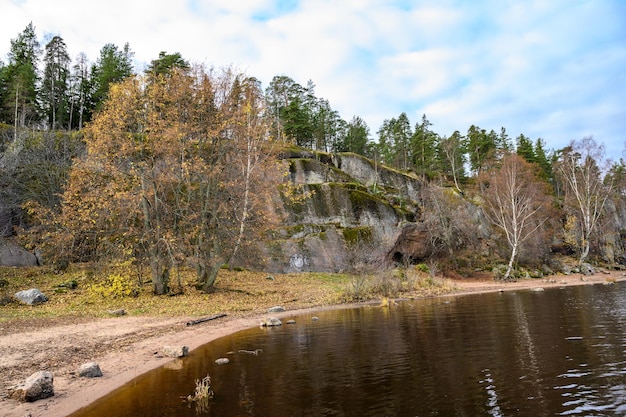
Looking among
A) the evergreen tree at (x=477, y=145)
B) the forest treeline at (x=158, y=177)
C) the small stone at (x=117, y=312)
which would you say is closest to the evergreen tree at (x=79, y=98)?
the forest treeline at (x=158, y=177)

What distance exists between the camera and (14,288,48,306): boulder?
802 inches

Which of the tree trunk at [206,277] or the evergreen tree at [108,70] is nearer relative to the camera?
the tree trunk at [206,277]

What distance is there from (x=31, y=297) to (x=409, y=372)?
20.2 metres

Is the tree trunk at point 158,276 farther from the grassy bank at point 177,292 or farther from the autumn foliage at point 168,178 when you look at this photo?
the grassy bank at point 177,292

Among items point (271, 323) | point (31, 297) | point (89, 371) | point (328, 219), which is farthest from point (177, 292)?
point (328, 219)

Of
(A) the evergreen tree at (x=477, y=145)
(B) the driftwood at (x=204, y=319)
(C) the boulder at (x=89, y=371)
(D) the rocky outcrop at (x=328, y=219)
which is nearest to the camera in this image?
(C) the boulder at (x=89, y=371)

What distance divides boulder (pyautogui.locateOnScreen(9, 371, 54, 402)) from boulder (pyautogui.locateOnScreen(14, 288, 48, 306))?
14743 millimetres

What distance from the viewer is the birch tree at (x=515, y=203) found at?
4090 cm

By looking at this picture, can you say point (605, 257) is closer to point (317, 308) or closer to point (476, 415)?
point (317, 308)

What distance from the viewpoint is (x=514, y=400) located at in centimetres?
693

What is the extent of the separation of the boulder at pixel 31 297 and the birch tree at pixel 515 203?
1452 inches

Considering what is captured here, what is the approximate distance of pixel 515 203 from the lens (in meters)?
44.7

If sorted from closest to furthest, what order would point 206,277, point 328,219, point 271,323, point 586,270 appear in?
1. point 271,323
2. point 206,277
3. point 328,219
4. point 586,270

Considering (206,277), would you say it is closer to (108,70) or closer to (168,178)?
(168,178)
